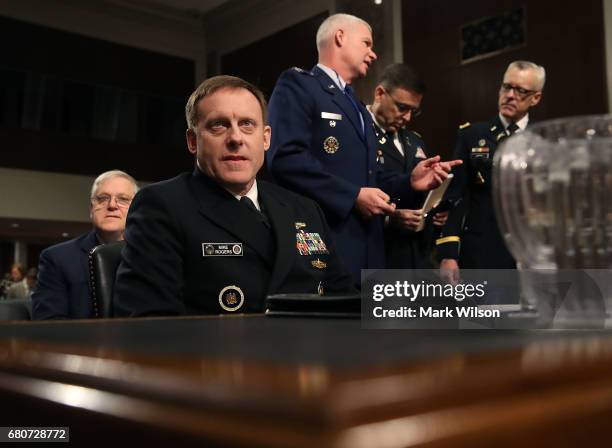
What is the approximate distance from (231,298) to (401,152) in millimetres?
1605

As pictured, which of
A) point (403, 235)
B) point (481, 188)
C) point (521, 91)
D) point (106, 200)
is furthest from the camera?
point (521, 91)

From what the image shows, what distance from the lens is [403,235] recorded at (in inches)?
95.0

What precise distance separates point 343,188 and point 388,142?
2.31 feet

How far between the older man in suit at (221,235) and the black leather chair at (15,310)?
1.38 m

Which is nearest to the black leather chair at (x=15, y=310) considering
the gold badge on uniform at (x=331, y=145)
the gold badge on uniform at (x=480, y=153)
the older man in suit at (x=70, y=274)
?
the older man in suit at (x=70, y=274)

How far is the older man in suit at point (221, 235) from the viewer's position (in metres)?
1.18

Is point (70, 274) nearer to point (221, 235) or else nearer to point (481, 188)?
point (221, 235)

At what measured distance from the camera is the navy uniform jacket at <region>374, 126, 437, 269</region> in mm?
2389

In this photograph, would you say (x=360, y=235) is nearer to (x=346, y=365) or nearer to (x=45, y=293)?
(x=45, y=293)

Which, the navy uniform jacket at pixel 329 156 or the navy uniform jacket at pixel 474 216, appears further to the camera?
the navy uniform jacket at pixel 474 216

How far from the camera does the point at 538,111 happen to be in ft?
17.5

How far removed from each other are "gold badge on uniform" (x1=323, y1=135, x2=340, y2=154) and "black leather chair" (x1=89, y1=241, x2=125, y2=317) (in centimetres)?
84

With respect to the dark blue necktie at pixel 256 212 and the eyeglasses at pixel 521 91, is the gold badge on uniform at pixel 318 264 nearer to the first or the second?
the dark blue necktie at pixel 256 212

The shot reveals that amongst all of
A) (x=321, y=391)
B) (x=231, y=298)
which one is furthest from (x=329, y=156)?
(x=321, y=391)
